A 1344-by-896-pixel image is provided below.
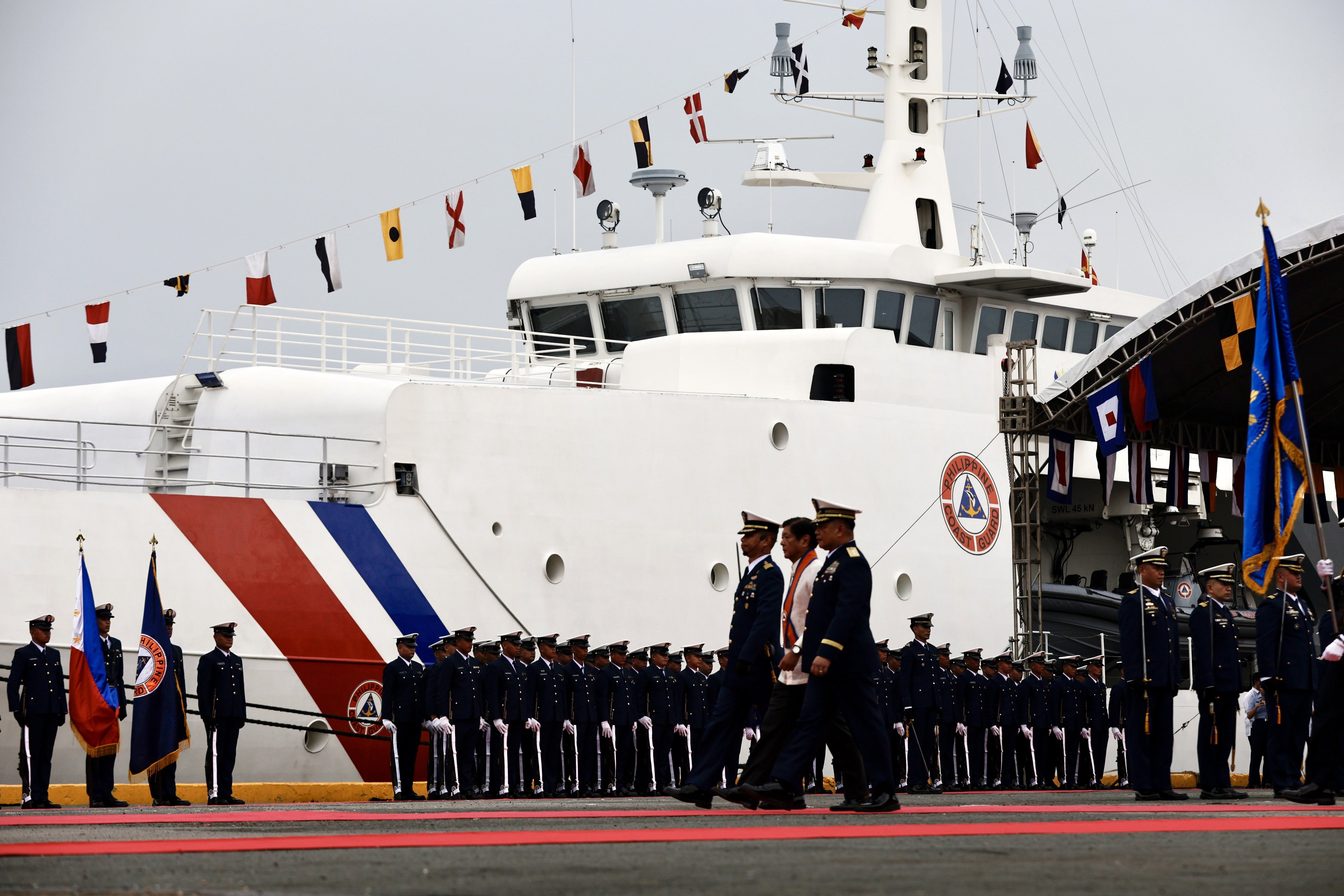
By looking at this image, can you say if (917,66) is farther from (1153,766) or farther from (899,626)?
(1153,766)

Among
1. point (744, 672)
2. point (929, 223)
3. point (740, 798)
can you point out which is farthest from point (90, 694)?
point (929, 223)

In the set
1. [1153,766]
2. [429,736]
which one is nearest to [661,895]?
[1153,766]

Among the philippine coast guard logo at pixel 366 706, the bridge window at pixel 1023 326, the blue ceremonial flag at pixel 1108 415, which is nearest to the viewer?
the philippine coast guard logo at pixel 366 706

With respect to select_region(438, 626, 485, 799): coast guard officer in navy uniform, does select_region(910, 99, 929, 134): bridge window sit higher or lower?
higher

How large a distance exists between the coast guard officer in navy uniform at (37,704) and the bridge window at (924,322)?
8.99m

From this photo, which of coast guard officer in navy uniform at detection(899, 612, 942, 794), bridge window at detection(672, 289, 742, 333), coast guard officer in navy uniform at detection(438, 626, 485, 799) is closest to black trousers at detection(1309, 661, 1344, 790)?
coast guard officer in navy uniform at detection(899, 612, 942, 794)

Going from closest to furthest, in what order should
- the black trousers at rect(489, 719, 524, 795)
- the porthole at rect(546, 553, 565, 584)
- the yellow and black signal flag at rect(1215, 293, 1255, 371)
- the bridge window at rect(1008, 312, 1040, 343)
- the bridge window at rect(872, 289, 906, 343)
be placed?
the black trousers at rect(489, 719, 524, 795), the porthole at rect(546, 553, 565, 584), the yellow and black signal flag at rect(1215, 293, 1255, 371), the bridge window at rect(872, 289, 906, 343), the bridge window at rect(1008, 312, 1040, 343)

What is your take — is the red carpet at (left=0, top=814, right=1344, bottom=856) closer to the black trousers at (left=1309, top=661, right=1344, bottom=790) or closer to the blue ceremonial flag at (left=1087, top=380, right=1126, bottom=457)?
the black trousers at (left=1309, top=661, right=1344, bottom=790)

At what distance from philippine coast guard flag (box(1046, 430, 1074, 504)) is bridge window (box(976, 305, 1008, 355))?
1.17m

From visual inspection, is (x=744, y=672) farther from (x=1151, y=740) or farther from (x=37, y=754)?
(x=37, y=754)

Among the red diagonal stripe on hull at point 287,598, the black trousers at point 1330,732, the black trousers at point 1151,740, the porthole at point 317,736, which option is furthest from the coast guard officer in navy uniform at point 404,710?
the black trousers at point 1330,732

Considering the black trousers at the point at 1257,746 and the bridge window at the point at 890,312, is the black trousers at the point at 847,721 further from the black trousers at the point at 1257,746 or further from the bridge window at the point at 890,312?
the bridge window at the point at 890,312

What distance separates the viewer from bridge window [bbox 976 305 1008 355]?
16656mm

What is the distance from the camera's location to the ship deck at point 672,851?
3934 millimetres
